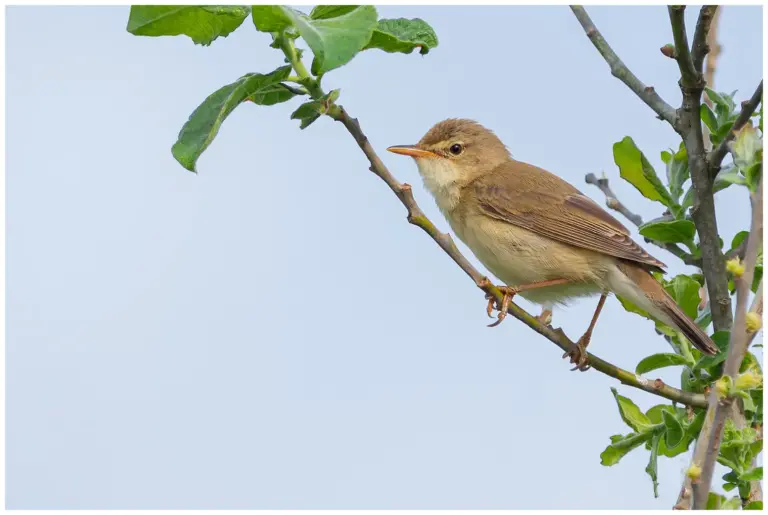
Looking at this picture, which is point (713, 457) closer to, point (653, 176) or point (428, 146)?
point (653, 176)

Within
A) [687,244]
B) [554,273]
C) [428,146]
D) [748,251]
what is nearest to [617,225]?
[554,273]

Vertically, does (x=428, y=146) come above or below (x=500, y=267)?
above

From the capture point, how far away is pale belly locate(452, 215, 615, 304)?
514 cm

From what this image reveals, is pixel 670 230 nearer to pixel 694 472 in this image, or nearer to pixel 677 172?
pixel 677 172

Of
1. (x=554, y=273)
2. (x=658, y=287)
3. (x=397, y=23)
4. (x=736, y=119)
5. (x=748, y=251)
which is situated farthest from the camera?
(x=554, y=273)

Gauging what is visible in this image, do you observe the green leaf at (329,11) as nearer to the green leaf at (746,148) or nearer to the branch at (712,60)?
the green leaf at (746,148)

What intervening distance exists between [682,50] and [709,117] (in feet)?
1.54

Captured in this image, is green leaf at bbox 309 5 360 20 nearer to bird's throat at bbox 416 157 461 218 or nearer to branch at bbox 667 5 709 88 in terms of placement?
branch at bbox 667 5 709 88

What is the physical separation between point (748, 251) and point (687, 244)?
163 centimetres

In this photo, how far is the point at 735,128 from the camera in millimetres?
3137

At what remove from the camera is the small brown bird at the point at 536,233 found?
5052mm

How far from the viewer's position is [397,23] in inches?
112

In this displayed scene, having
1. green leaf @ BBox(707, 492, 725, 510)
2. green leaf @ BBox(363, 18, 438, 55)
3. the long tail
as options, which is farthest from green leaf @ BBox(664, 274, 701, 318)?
green leaf @ BBox(363, 18, 438, 55)

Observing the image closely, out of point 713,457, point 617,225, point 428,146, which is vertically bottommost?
point 713,457
